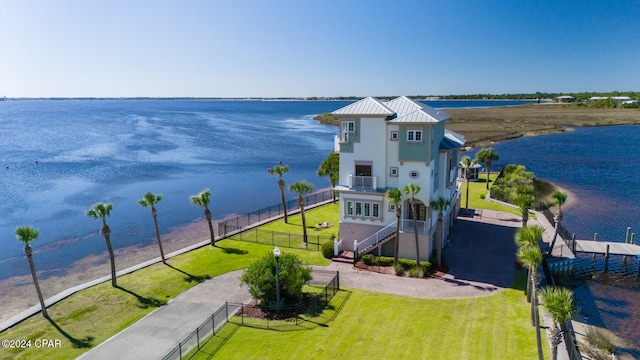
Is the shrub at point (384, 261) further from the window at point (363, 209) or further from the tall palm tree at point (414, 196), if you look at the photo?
the window at point (363, 209)

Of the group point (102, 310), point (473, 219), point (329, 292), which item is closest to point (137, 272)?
point (102, 310)

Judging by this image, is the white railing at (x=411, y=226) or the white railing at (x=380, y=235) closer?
the white railing at (x=411, y=226)

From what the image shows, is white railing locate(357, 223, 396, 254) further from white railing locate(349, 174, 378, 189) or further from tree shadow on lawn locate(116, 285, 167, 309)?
tree shadow on lawn locate(116, 285, 167, 309)

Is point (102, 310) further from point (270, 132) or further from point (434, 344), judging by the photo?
point (270, 132)

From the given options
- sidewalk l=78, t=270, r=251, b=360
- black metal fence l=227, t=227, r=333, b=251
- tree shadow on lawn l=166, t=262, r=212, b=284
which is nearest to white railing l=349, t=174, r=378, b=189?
black metal fence l=227, t=227, r=333, b=251

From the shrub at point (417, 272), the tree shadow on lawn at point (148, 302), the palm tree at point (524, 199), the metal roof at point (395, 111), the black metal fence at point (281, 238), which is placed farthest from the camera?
the black metal fence at point (281, 238)

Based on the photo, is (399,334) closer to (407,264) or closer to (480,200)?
(407,264)

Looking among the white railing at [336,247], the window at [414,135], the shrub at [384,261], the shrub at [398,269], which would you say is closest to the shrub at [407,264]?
the shrub at [398,269]
